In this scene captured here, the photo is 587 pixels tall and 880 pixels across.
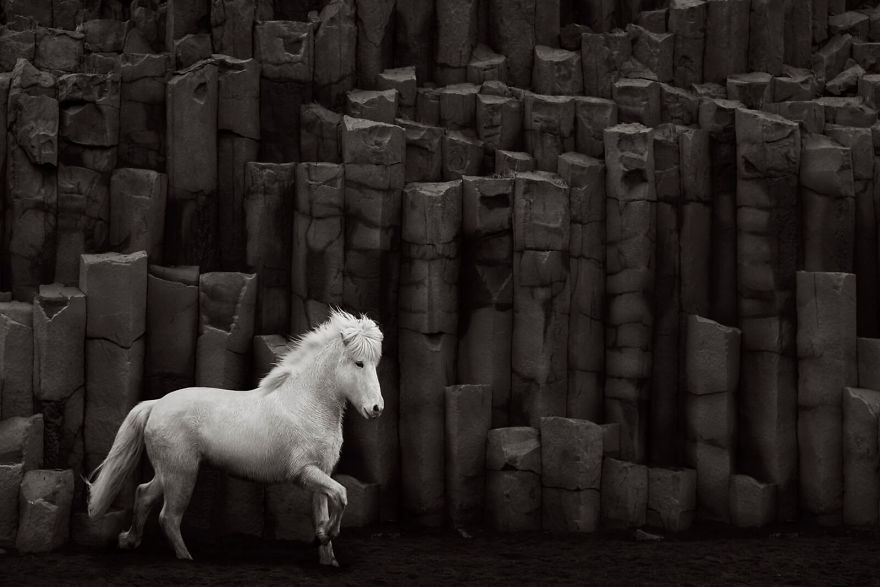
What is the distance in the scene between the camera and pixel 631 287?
12.8m

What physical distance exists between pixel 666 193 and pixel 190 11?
20.6 feet

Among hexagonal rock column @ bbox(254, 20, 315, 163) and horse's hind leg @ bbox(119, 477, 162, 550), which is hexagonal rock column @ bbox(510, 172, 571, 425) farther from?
horse's hind leg @ bbox(119, 477, 162, 550)

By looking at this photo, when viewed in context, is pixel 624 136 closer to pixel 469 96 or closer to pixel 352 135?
pixel 469 96

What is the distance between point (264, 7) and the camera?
14.0m

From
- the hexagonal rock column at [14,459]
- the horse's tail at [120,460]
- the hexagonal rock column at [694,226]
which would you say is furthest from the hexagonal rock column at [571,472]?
the hexagonal rock column at [14,459]

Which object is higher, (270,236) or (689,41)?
(689,41)

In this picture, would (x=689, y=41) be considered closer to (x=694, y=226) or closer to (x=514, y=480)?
(x=694, y=226)

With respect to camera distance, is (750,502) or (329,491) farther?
(750,502)

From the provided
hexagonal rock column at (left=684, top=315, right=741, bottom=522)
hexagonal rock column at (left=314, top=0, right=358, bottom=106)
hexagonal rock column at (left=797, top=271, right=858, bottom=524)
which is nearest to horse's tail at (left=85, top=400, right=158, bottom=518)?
hexagonal rock column at (left=314, top=0, right=358, bottom=106)

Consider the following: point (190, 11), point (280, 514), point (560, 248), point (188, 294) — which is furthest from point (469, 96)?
point (280, 514)

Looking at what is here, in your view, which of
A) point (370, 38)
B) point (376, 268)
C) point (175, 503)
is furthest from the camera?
point (370, 38)

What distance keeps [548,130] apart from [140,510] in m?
6.59

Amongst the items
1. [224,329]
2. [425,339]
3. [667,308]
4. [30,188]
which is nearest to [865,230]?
[667,308]

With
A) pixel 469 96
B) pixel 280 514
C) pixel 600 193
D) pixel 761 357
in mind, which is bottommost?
pixel 280 514
